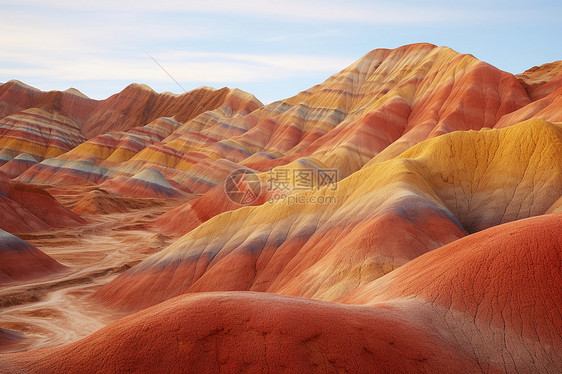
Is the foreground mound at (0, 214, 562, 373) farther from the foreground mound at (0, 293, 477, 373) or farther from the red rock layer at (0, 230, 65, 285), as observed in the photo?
the red rock layer at (0, 230, 65, 285)

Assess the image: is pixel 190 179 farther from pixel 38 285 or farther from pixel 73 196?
pixel 38 285

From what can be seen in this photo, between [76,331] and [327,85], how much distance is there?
106849 mm

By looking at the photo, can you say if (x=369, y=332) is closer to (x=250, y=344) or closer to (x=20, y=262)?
(x=250, y=344)

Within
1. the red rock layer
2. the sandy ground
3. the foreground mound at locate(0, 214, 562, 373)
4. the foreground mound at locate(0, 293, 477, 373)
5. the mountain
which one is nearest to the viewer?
the foreground mound at locate(0, 293, 477, 373)

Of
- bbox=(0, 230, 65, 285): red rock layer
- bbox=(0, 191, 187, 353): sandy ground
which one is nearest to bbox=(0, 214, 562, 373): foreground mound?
bbox=(0, 191, 187, 353): sandy ground

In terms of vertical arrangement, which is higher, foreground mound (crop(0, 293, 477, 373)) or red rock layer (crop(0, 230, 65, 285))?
foreground mound (crop(0, 293, 477, 373))

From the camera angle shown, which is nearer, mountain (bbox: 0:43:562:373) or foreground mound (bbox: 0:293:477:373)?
foreground mound (bbox: 0:293:477:373)

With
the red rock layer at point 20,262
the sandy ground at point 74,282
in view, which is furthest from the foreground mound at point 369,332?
the red rock layer at point 20,262

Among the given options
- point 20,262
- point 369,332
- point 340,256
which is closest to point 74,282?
point 20,262

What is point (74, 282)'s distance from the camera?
38.4 m

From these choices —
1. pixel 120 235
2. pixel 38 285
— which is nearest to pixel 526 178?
pixel 38 285

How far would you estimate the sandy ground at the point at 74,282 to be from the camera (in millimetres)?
27078

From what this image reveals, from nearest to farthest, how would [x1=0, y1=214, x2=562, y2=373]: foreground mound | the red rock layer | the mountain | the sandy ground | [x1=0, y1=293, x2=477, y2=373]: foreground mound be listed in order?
1. [x1=0, y1=293, x2=477, y2=373]: foreground mound
2. [x1=0, y1=214, x2=562, y2=373]: foreground mound
3. the mountain
4. the sandy ground
5. the red rock layer

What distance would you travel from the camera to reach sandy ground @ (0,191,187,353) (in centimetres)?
2708
